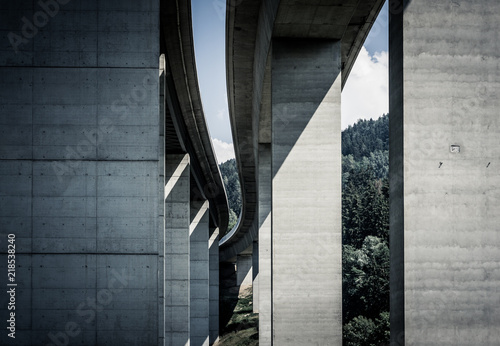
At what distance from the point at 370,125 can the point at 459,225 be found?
163 metres

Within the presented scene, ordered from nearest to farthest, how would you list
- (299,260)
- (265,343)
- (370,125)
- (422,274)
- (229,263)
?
(422,274) → (299,260) → (265,343) → (229,263) → (370,125)

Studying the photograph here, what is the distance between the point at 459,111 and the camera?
843cm

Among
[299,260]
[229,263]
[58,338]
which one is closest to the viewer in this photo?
[58,338]

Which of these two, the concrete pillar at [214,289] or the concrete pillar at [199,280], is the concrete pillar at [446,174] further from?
the concrete pillar at [214,289]

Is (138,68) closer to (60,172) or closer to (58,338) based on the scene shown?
(60,172)

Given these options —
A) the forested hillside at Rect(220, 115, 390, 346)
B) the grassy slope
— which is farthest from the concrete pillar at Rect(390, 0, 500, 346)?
the grassy slope

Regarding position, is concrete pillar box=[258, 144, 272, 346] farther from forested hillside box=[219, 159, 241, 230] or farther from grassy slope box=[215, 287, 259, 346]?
forested hillside box=[219, 159, 241, 230]

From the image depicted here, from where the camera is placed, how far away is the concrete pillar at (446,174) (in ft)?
26.9

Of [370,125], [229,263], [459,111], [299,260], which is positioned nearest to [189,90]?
[299,260]

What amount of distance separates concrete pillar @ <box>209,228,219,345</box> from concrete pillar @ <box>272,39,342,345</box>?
36696 millimetres
